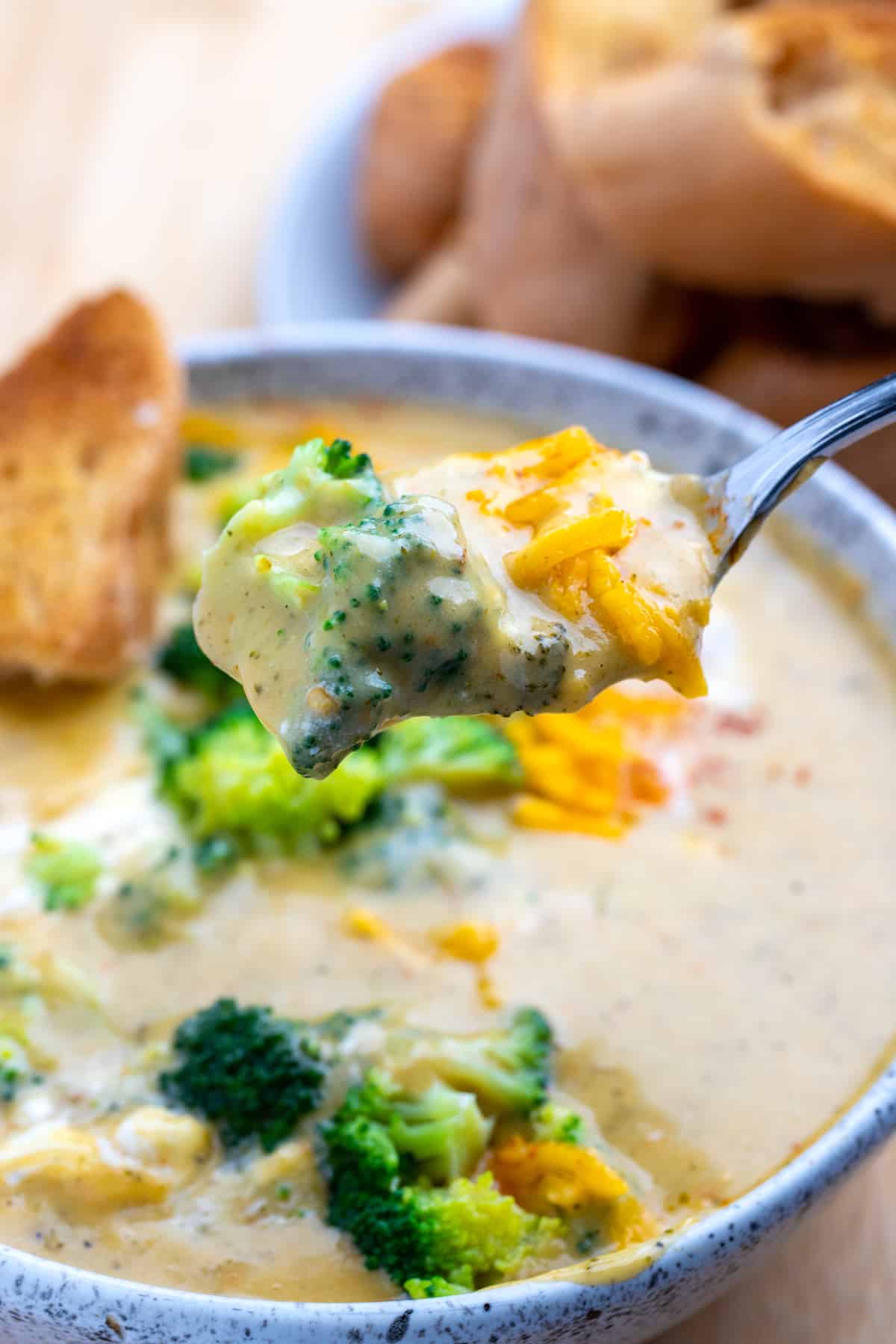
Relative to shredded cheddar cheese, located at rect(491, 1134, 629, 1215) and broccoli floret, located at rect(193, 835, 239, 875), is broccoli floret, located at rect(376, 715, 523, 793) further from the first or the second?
shredded cheddar cheese, located at rect(491, 1134, 629, 1215)

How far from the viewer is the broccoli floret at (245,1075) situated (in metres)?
1.84

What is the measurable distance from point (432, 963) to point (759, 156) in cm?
172

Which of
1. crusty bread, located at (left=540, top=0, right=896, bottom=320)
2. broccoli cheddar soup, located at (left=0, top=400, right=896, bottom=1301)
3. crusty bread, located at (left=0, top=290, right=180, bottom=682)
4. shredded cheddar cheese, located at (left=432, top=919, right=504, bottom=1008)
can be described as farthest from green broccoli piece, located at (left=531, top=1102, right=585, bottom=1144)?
crusty bread, located at (left=540, top=0, right=896, bottom=320)

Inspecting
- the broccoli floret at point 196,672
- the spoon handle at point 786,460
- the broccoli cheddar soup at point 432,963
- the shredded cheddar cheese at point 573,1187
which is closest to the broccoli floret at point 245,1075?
the broccoli cheddar soup at point 432,963

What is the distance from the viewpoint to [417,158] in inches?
143

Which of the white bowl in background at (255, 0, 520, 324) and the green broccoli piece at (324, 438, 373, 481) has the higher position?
the green broccoli piece at (324, 438, 373, 481)

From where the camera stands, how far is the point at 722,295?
3.28 m

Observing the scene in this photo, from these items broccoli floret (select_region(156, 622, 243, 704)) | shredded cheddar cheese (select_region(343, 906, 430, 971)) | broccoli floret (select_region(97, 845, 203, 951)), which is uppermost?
broccoli floret (select_region(156, 622, 243, 704))

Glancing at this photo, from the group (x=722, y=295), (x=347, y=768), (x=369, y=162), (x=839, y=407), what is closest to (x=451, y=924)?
(x=347, y=768)

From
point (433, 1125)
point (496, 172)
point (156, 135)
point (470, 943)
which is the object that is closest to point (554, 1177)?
point (433, 1125)

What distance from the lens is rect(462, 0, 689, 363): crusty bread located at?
3.20 m

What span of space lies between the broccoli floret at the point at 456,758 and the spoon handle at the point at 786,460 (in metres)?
0.58

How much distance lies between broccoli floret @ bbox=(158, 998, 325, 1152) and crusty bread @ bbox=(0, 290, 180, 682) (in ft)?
2.25

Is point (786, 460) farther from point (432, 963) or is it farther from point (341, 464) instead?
point (432, 963)
